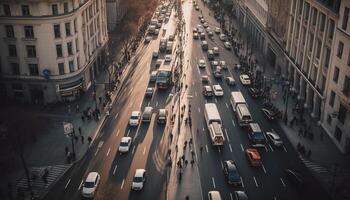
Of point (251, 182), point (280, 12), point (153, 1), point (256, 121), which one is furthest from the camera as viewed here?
point (153, 1)

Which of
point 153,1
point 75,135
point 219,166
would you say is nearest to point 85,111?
point 75,135

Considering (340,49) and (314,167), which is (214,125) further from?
(340,49)

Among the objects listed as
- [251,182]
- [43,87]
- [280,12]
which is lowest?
[251,182]

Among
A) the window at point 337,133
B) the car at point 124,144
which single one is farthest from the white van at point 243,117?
the car at point 124,144

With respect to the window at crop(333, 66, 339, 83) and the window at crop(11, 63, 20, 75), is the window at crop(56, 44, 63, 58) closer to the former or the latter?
the window at crop(11, 63, 20, 75)

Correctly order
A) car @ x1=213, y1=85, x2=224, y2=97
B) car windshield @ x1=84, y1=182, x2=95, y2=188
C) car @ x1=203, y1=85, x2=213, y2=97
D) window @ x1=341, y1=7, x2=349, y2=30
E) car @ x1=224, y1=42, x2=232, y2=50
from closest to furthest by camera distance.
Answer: car windshield @ x1=84, y1=182, x2=95, y2=188 → window @ x1=341, y1=7, x2=349, y2=30 → car @ x1=203, y1=85, x2=213, y2=97 → car @ x1=213, y1=85, x2=224, y2=97 → car @ x1=224, y1=42, x2=232, y2=50

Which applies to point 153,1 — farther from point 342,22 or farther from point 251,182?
point 251,182

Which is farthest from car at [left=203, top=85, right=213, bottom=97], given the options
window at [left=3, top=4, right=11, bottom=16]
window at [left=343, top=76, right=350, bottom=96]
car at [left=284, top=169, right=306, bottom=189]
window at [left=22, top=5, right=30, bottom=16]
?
window at [left=3, top=4, right=11, bottom=16]
